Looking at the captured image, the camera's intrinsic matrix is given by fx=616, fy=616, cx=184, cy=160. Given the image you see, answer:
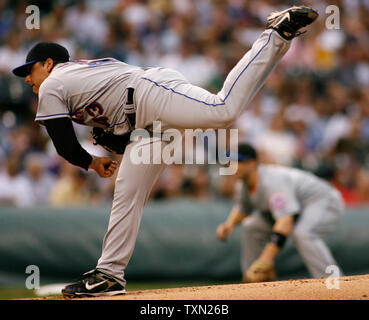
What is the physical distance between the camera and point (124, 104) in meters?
4.03

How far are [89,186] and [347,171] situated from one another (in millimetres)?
3780

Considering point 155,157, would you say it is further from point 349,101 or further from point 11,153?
point 349,101

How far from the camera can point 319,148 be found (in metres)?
9.81

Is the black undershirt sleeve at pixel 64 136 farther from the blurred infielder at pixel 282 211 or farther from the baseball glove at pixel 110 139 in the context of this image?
the blurred infielder at pixel 282 211

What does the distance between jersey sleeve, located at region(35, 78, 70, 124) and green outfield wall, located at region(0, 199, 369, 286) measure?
4.29 metres

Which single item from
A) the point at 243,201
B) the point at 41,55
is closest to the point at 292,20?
the point at 41,55

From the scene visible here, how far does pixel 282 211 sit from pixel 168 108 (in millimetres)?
2560

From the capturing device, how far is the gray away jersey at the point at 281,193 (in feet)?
20.3

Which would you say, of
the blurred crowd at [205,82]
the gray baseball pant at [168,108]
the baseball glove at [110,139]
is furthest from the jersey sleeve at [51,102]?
the blurred crowd at [205,82]

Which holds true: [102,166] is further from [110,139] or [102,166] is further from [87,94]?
[87,94]

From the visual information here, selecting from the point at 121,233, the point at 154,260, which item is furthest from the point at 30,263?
the point at 121,233

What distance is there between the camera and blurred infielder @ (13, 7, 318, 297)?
12.7 ft

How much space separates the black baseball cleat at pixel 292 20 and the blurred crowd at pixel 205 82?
5021 millimetres

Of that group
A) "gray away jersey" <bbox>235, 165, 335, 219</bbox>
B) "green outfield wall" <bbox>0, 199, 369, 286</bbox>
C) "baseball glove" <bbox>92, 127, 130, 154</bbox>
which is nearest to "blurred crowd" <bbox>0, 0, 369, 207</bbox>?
"green outfield wall" <bbox>0, 199, 369, 286</bbox>
